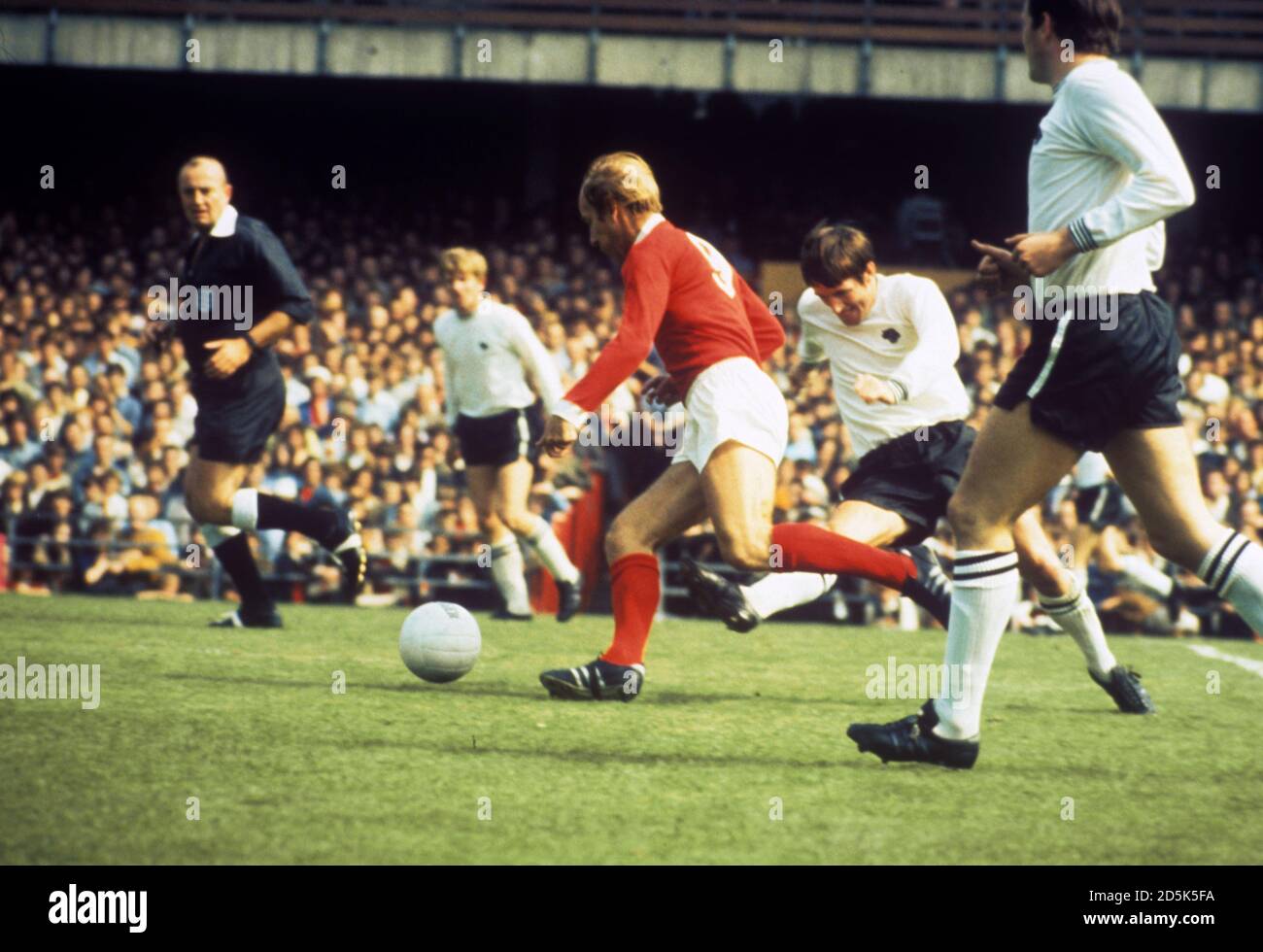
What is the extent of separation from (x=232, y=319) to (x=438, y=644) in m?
→ 2.66

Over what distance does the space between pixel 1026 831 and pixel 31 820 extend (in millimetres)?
2325

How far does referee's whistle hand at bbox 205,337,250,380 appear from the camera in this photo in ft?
26.9

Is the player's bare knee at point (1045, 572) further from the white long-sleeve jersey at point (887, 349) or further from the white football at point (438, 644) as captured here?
the white football at point (438, 644)

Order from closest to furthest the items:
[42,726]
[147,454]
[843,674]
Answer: [42,726] < [843,674] < [147,454]

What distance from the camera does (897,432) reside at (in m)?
7.12

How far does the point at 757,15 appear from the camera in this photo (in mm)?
19672

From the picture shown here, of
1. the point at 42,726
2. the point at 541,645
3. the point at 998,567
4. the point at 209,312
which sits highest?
the point at 209,312

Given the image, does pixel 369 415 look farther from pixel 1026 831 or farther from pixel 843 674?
pixel 1026 831

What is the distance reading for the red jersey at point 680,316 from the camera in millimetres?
5836

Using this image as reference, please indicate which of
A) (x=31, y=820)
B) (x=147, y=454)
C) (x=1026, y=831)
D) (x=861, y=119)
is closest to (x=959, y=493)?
(x=1026, y=831)

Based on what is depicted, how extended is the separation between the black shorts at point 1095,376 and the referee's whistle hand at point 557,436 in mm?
1571

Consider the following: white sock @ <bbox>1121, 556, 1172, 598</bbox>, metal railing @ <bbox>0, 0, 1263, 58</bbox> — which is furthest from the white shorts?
metal railing @ <bbox>0, 0, 1263, 58</bbox>

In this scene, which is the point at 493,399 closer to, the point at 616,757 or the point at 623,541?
the point at 623,541

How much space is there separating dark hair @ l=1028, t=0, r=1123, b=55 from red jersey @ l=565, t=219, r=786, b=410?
5.67 feet
